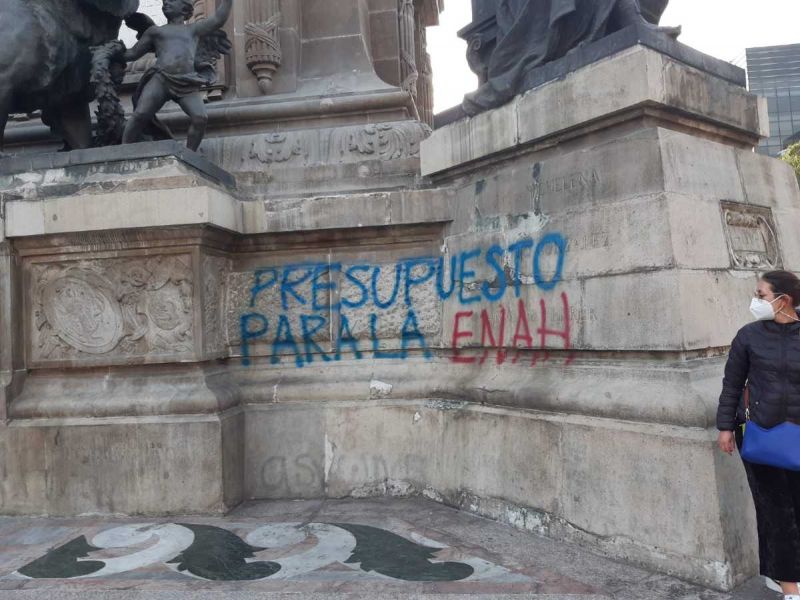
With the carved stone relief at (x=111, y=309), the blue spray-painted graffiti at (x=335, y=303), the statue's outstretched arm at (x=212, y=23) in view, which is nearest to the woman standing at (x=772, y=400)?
the blue spray-painted graffiti at (x=335, y=303)

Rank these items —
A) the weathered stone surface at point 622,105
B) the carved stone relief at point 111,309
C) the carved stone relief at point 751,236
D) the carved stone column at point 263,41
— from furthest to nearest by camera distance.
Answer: the carved stone column at point 263,41 → the carved stone relief at point 111,309 → the carved stone relief at point 751,236 → the weathered stone surface at point 622,105

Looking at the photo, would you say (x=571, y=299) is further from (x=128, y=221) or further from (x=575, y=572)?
(x=128, y=221)

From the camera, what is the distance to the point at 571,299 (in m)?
4.27

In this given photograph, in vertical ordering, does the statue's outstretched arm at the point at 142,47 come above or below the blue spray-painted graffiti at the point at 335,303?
above

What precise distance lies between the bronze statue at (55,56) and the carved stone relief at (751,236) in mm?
5136

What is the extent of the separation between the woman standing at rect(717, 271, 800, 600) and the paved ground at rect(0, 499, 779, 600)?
30cm

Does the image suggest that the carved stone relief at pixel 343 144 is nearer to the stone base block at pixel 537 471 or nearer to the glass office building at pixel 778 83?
the stone base block at pixel 537 471

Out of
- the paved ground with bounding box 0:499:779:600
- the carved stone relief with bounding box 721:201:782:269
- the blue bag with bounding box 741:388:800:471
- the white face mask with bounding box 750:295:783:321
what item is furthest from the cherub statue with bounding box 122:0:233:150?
the blue bag with bounding box 741:388:800:471

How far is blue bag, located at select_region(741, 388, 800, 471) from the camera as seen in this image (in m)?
2.96

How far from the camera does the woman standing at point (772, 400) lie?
3.02 m

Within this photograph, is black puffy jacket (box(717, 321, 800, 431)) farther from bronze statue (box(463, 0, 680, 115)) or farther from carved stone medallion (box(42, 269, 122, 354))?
carved stone medallion (box(42, 269, 122, 354))

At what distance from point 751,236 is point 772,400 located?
1.64 meters

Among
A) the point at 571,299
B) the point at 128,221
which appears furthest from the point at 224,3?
the point at 571,299

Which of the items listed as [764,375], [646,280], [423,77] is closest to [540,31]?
[646,280]
